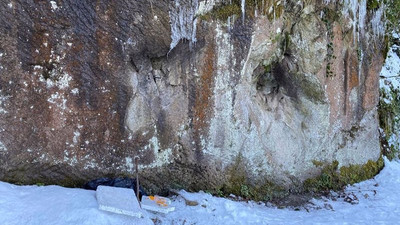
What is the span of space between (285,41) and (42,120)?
3839 millimetres

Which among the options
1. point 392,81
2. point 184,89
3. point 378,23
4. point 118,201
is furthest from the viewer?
point 392,81

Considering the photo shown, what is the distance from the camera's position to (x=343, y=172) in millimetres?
7129

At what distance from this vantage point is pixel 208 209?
5.25 metres

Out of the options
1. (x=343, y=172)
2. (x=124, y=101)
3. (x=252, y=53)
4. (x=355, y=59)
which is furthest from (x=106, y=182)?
(x=355, y=59)

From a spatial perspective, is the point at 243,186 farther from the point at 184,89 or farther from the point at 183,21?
the point at 183,21

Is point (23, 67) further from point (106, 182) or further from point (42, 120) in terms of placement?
point (106, 182)

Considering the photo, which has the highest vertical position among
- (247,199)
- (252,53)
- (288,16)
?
(288,16)

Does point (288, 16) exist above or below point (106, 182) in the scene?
above

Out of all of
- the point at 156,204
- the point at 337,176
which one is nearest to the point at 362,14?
the point at 337,176

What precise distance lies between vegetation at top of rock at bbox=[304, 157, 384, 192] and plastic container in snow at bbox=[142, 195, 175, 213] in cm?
286

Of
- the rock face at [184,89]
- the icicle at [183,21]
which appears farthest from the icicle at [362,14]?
the icicle at [183,21]

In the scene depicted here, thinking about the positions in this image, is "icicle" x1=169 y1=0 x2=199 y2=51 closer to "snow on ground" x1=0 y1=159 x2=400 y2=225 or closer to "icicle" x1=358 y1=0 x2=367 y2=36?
"snow on ground" x1=0 y1=159 x2=400 y2=225

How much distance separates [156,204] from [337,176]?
3.79 meters

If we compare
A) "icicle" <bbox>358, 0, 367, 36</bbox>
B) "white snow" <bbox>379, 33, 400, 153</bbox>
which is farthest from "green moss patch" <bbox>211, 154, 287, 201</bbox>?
"white snow" <bbox>379, 33, 400, 153</bbox>
